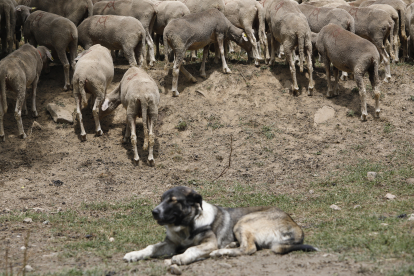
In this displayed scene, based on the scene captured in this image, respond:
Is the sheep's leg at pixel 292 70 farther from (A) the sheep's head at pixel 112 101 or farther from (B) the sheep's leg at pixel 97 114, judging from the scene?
(B) the sheep's leg at pixel 97 114

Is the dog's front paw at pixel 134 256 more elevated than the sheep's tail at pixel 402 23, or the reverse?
the sheep's tail at pixel 402 23

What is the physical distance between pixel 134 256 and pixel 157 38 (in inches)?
443

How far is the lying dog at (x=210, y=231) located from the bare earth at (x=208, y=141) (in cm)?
182

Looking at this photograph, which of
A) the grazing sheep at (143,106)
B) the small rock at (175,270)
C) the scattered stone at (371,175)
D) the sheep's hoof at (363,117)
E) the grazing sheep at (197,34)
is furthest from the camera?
the grazing sheep at (197,34)

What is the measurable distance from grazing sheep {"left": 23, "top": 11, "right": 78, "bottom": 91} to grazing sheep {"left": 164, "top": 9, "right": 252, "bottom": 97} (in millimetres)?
2604

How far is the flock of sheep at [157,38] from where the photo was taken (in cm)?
1172

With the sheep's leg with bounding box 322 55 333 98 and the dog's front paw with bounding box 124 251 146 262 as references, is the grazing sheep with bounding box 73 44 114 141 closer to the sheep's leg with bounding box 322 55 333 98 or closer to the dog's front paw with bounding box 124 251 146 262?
the sheep's leg with bounding box 322 55 333 98

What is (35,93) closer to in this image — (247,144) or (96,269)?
(247,144)

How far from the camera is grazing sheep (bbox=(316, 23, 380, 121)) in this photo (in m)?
12.1

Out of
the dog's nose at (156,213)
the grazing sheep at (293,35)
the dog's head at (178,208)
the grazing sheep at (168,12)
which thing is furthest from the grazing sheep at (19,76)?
the dog's nose at (156,213)

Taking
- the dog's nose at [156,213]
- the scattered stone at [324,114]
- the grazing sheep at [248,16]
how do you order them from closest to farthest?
the dog's nose at [156,213], the scattered stone at [324,114], the grazing sheep at [248,16]

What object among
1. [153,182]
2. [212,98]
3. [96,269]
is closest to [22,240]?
[96,269]

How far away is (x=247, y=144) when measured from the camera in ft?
38.4

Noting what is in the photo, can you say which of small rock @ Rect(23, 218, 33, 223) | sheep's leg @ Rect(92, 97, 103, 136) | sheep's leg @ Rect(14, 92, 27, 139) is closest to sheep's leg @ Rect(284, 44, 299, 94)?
sheep's leg @ Rect(92, 97, 103, 136)
